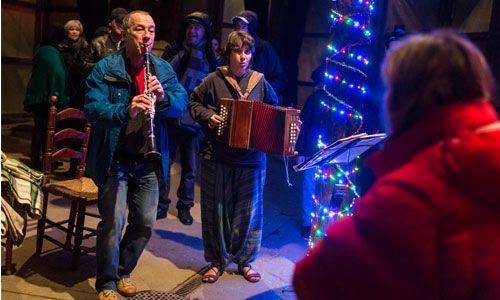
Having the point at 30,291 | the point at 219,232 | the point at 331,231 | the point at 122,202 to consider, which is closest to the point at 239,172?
the point at 219,232

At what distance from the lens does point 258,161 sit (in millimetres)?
4078

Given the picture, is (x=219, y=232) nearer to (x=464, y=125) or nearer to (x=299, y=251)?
(x=299, y=251)

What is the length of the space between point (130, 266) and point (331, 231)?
7.93ft

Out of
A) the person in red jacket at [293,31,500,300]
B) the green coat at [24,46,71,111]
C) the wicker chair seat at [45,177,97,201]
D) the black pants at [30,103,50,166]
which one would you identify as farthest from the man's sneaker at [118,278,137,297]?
the black pants at [30,103,50,166]

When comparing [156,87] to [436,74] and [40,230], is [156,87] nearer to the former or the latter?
[40,230]

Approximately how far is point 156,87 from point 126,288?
1.43 m

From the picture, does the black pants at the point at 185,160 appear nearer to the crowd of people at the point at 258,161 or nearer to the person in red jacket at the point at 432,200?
the crowd of people at the point at 258,161

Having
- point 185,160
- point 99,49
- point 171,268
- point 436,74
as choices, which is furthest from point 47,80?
point 436,74

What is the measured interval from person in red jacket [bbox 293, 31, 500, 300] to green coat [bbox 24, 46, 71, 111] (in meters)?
5.83

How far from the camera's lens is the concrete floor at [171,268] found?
12.3 ft

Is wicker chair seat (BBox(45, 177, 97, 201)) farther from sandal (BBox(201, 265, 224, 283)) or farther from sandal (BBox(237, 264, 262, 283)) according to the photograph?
sandal (BBox(237, 264, 262, 283))

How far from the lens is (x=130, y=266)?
366 centimetres

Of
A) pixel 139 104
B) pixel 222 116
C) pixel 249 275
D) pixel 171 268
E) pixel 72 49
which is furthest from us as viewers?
pixel 72 49

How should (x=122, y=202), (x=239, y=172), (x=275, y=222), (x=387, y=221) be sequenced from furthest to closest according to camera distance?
(x=275, y=222) → (x=239, y=172) → (x=122, y=202) → (x=387, y=221)
